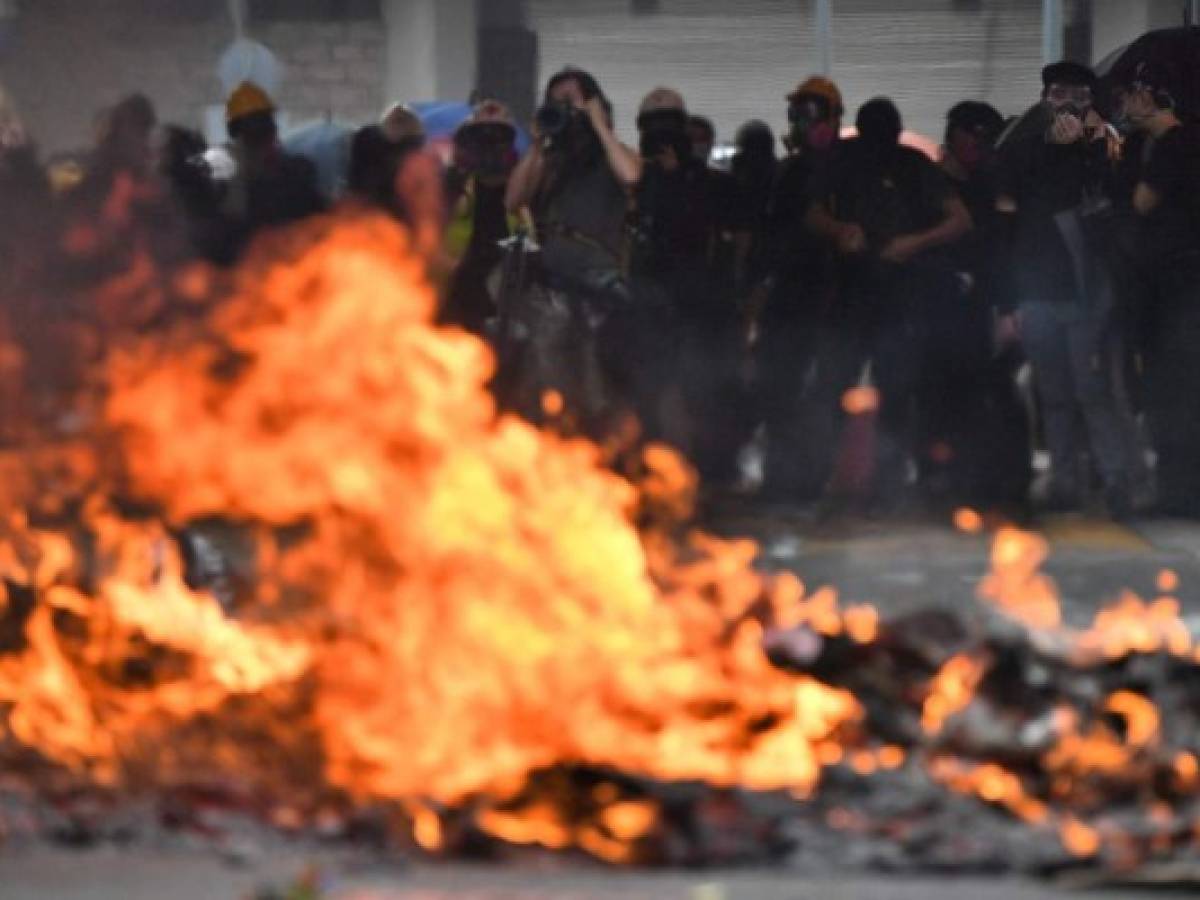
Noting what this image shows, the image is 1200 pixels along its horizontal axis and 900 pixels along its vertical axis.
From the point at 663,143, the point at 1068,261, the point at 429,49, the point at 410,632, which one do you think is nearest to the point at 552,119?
the point at 663,143

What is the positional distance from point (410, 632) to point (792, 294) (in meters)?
6.59

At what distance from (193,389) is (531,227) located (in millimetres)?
2659

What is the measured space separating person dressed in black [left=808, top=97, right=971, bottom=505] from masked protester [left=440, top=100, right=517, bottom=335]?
1.33 metres

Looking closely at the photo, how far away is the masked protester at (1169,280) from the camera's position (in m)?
12.5

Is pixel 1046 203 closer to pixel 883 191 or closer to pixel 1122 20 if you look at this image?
pixel 883 191

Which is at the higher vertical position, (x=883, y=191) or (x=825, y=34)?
(x=825, y=34)

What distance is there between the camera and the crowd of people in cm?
1273

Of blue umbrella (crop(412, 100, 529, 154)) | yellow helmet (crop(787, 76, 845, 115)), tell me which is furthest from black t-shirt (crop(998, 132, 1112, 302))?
blue umbrella (crop(412, 100, 529, 154))

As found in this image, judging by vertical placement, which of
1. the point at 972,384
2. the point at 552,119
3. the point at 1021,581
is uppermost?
the point at 552,119

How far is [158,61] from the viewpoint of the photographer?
80.3 ft

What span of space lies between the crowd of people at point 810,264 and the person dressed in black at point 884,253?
0.04 ft

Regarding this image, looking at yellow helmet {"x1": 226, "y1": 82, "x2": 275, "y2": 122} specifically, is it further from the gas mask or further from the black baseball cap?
the black baseball cap

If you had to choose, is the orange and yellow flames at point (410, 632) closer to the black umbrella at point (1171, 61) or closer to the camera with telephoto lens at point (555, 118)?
the camera with telephoto lens at point (555, 118)

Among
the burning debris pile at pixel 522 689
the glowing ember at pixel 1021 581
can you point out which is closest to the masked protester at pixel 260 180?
the glowing ember at pixel 1021 581
